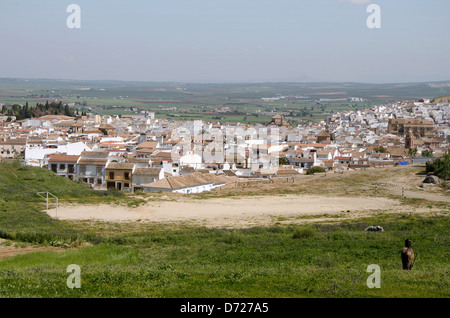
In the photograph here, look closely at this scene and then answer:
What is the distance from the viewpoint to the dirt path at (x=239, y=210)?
25406mm

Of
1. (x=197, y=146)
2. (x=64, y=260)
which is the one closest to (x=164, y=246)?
(x=64, y=260)

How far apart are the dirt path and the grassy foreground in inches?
85.0

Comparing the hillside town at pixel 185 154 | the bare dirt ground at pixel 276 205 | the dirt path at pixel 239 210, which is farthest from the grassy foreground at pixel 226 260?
the hillside town at pixel 185 154

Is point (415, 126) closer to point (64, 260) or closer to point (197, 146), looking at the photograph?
point (197, 146)

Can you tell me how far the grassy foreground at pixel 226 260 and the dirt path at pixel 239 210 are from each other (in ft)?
7.08

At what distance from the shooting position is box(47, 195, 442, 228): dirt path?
2541cm

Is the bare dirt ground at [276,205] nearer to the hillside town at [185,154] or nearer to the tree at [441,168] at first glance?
the tree at [441,168]

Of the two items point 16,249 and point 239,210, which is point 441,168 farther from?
point 16,249

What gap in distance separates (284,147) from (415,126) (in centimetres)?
4708

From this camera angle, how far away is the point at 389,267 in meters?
12.8

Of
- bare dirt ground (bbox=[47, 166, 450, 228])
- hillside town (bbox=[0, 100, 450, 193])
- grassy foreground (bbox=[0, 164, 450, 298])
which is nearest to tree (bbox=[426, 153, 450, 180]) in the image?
bare dirt ground (bbox=[47, 166, 450, 228])

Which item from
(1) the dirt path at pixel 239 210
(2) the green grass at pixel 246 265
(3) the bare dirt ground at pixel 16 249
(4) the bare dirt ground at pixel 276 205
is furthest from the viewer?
(4) the bare dirt ground at pixel 276 205

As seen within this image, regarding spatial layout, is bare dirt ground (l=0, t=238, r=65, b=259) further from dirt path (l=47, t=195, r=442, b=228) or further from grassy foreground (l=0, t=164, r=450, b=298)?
dirt path (l=47, t=195, r=442, b=228)
